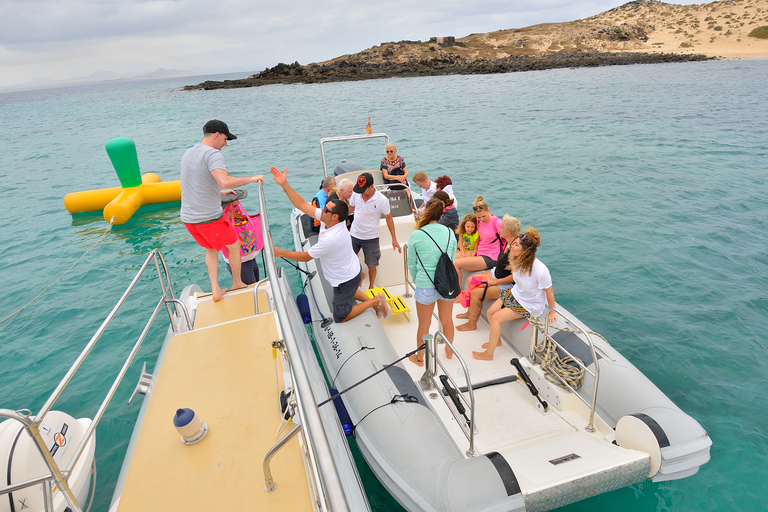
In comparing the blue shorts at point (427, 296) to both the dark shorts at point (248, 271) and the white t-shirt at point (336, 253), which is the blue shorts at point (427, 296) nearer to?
the white t-shirt at point (336, 253)

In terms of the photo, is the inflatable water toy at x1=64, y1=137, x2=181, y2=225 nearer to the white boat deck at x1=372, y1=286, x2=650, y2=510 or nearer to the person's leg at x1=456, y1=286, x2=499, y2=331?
the white boat deck at x1=372, y1=286, x2=650, y2=510

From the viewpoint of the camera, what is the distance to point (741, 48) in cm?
5903

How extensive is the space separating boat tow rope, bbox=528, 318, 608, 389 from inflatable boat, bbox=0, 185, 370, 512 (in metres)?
2.03

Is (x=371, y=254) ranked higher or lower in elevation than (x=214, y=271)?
lower

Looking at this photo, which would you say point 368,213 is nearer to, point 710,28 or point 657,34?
point 710,28

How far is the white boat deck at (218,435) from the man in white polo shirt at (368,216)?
1998 mm

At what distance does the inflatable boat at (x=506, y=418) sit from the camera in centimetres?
263

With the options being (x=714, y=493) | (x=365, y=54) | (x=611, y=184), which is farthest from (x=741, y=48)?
(x=714, y=493)

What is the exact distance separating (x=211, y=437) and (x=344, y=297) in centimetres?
202

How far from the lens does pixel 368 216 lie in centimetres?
502

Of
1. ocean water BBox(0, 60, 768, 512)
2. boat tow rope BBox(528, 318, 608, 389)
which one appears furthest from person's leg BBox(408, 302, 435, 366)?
ocean water BBox(0, 60, 768, 512)

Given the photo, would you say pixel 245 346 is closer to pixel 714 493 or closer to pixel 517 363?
pixel 517 363

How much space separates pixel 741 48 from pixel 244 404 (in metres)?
83.0

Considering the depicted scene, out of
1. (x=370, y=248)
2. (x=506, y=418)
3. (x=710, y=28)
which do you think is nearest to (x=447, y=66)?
(x=710, y=28)
